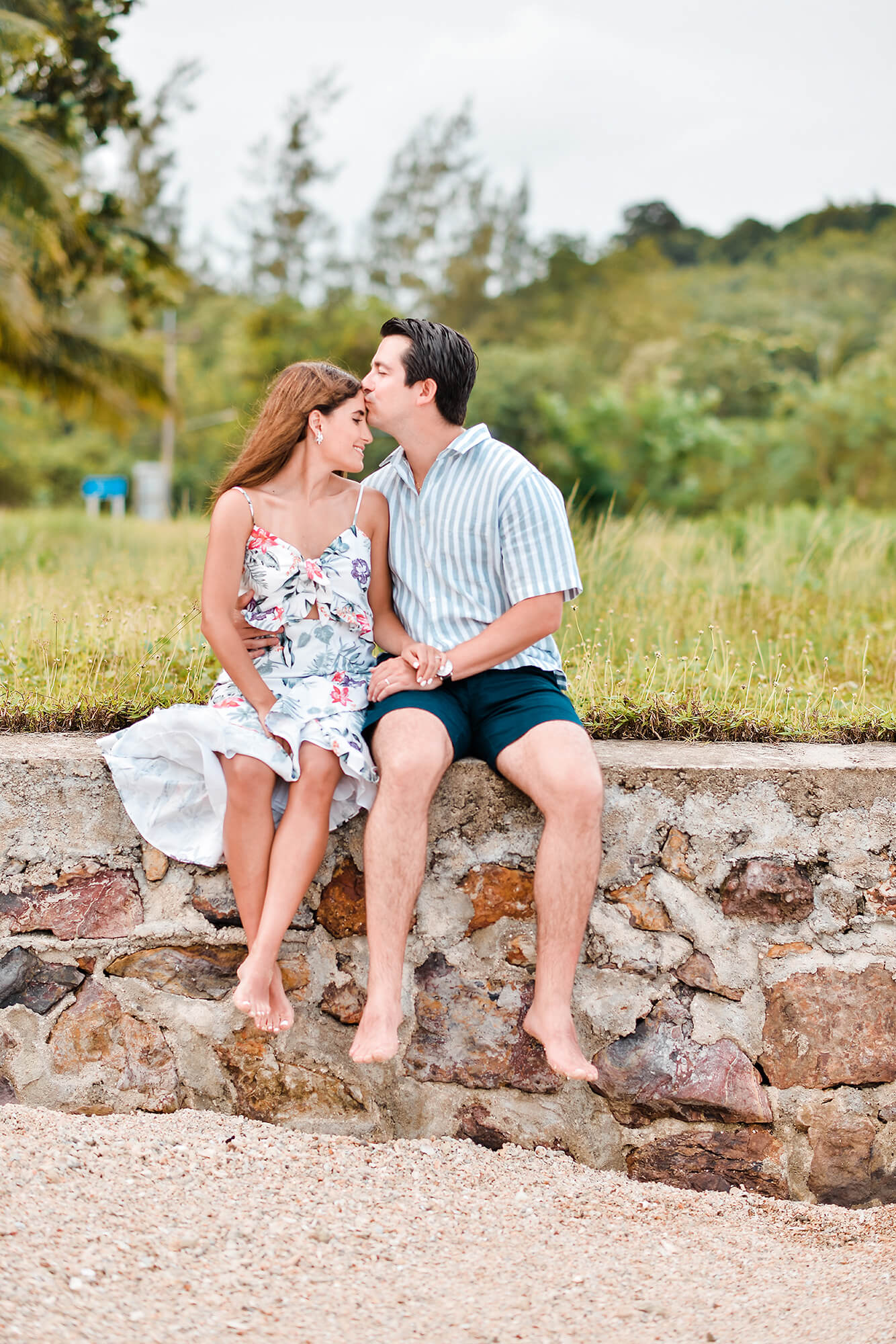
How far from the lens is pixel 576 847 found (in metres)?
2.54

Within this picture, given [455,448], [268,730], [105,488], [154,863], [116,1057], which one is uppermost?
[105,488]

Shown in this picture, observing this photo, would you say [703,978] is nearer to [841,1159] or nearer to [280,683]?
[841,1159]

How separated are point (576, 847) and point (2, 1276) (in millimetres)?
1410

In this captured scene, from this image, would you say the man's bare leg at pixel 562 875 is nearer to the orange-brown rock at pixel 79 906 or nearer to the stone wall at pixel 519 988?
the stone wall at pixel 519 988

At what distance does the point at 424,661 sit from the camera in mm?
2779

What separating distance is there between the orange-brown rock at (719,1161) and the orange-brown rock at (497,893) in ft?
2.19

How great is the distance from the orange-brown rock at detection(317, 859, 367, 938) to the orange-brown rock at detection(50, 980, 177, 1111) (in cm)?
52

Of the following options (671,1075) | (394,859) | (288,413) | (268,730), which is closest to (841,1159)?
(671,1075)

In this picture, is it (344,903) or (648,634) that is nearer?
(344,903)

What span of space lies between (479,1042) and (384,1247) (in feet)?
1.97

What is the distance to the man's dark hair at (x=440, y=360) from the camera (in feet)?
9.45

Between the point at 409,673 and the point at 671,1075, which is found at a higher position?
the point at 409,673

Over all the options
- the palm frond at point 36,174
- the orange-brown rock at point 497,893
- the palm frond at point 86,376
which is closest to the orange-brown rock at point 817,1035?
the orange-brown rock at point 497,893

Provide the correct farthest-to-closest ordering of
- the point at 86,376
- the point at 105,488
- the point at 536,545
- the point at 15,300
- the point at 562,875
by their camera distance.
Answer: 1. the point at 86,376
2. the point at 105,488
3. the point at 15,300
4. the point at 536,545
5. the point at 562,875
